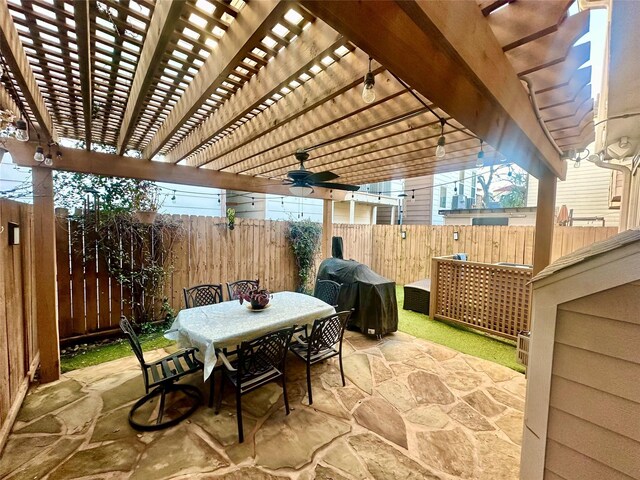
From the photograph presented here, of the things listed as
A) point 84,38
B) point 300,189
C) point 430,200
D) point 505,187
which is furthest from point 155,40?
point 505,187

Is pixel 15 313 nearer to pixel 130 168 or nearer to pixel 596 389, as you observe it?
pixel 130 168

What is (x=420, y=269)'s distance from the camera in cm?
829

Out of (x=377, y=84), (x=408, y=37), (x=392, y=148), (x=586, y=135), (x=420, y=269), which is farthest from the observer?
(x=420, y=269)

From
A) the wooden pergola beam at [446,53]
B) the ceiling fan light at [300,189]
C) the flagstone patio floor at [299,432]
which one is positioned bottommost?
the flagstone patio floor at [299,432]

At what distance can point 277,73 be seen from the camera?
5.72ft

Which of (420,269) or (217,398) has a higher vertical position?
(420,269)

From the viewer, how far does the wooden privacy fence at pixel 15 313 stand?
2.30m

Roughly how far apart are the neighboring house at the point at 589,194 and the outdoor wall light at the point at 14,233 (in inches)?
396

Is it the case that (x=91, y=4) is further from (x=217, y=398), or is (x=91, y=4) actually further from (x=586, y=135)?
(x=586, y=135)

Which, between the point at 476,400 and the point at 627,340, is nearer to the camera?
the point at 627,340

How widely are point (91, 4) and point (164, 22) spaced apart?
57 cm

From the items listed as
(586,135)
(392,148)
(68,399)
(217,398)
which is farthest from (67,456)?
(586,135)

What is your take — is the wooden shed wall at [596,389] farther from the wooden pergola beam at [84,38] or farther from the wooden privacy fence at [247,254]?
the wooden privacy fence at [247,254]

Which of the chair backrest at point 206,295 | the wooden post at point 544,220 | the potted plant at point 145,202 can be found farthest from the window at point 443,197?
the potted plant at point 145,202
